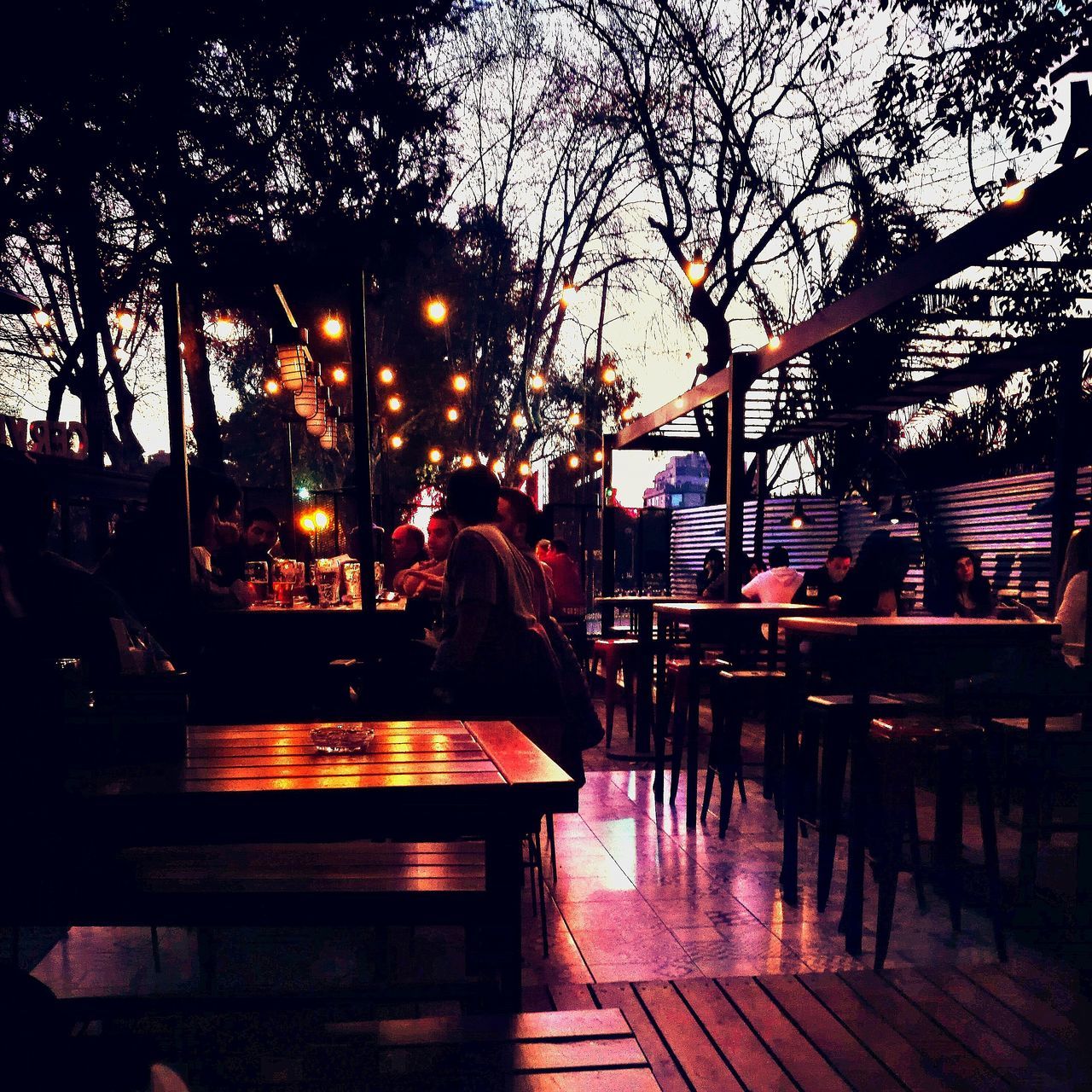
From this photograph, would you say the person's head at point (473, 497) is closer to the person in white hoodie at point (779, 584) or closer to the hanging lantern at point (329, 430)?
the hanging lantern at point (329, 430)

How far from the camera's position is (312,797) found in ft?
6.10

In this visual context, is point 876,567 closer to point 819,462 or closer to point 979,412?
point 979,412

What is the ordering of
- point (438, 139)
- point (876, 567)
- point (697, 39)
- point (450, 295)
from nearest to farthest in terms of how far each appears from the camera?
1. point (876, 567)
2. point (438, 139)
3. point (697, 39)
4. point (450, 295)

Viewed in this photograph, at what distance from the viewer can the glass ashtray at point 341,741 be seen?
89.4 inches

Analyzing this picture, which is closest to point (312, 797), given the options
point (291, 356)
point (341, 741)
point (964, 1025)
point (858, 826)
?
point (341, 741)

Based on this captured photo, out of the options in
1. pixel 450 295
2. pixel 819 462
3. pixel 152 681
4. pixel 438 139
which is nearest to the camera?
pixel 152 681

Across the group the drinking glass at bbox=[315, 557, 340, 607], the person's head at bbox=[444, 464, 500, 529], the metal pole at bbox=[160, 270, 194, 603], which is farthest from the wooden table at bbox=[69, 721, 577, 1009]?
the drinking glass at bbox=[315, 557, 340, 607]

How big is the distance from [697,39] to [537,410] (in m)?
11.3

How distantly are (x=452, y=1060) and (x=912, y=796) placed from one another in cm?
289

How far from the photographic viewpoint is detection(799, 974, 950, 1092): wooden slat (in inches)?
97.4

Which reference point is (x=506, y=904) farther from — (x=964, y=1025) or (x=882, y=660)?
(x=882, y=660)

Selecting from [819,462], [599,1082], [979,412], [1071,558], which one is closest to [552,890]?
[599,1082]

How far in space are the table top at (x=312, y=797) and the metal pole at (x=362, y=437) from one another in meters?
3.06

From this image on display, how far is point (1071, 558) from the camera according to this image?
20.8ft
